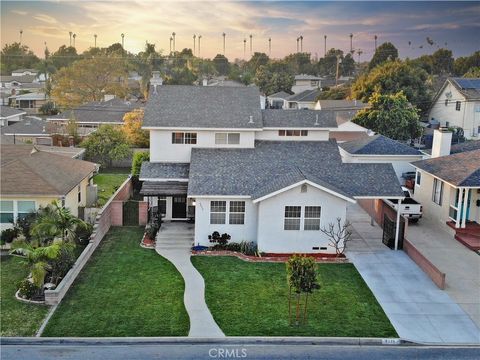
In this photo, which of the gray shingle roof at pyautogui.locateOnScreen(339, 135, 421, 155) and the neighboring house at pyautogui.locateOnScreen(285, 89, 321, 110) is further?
the neighboring house at pyautogui.locateOnScreen(285, 89, 321, 110)

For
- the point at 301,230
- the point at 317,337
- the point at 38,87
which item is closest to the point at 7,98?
the point at 38,87

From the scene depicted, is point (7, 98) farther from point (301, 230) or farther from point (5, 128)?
Answer: point (301, 230)

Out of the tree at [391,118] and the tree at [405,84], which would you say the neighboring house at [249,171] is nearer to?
the tree at [391,118]

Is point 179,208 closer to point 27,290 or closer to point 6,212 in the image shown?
point 6,212

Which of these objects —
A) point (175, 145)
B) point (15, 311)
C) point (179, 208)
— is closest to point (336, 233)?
point (179, 208)

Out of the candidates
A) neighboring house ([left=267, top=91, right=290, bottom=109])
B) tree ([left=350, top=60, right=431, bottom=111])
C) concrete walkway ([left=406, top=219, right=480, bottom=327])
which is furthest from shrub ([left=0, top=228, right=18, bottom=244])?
neighboring house ([left=267, top=91, right=290, bottom=109])

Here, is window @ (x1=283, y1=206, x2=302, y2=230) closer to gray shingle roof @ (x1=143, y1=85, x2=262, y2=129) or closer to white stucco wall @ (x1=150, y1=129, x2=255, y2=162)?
white stucco wall @ (x1=150, y1=129, x2=255, y2=162)

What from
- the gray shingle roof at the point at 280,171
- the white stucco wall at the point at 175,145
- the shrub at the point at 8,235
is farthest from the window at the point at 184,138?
the shrub at the point at 8,235
